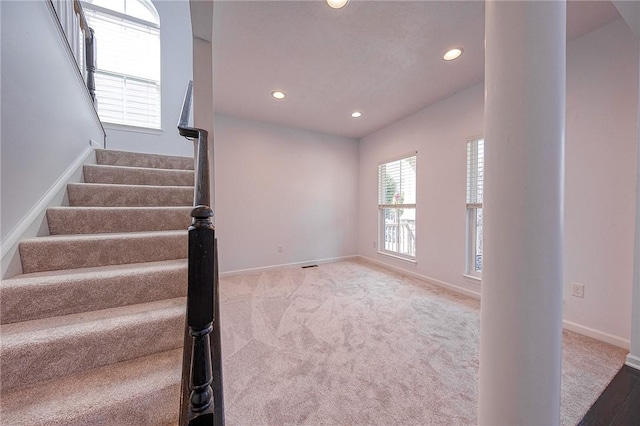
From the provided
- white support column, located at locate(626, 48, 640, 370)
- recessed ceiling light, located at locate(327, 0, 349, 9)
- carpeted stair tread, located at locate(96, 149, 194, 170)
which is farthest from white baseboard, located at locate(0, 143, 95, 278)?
white support column, located at locate(626, 48, 640, 370)

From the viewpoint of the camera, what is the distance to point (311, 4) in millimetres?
1725

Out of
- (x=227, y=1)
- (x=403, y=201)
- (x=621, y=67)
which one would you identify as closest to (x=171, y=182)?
(x=227, y=1)

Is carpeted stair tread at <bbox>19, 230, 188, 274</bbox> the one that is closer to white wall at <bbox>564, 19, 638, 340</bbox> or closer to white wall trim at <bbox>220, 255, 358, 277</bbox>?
white wall trim at <bbox>220, 255, 358, 277</bbox>

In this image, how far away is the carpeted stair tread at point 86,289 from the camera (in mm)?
1176

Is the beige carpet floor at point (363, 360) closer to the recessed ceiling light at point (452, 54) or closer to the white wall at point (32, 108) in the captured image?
the white wall at point (32, 108)

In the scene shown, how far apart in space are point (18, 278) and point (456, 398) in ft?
8.30

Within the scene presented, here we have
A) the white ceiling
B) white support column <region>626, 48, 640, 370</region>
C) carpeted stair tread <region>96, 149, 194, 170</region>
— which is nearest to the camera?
white support column <region>626, 48, 640, 370</region>

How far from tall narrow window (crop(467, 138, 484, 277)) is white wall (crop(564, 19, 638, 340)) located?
786mm

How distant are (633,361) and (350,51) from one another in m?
3.16

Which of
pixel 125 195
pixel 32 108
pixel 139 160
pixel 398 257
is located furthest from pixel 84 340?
pixel 398 257

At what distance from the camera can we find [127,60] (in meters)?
3.57

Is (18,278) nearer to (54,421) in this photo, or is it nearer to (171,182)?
(54,421)

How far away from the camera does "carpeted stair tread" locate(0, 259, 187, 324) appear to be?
1.18 metres

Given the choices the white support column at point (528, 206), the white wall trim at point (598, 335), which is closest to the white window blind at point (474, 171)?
the white wall trim at point (598, 335)
